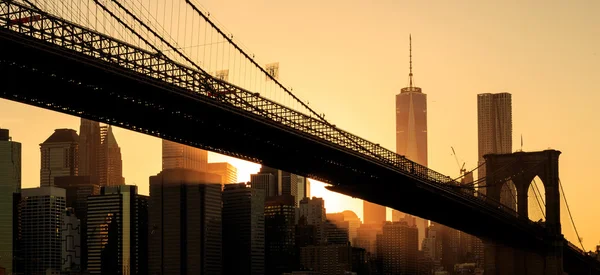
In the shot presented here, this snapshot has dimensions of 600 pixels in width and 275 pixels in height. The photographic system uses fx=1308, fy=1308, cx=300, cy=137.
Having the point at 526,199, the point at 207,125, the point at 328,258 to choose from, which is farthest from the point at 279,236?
the point at 207,125

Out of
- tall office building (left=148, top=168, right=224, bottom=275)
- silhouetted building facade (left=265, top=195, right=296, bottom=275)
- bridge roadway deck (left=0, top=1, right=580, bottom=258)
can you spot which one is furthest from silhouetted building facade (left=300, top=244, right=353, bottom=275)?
bridge roadway deck (left=0, top=1, right=580, bottom=258)

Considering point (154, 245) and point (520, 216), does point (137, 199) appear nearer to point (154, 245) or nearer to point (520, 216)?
point (154, 245)

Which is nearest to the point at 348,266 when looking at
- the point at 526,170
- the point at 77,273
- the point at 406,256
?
the point at 406,256

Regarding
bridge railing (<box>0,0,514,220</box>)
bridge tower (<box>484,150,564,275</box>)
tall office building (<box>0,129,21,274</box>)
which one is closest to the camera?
bridge railing (<box>0,0,514,220</box>)

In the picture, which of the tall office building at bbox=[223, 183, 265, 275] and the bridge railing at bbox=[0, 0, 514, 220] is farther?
the tall office building at bbox=[223, 183, 265, 275]

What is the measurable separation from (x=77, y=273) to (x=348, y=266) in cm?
3766

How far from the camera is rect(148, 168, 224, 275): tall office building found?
150 meters

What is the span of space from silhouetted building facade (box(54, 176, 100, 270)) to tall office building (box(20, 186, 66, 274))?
3518 millimetres

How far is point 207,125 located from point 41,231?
94140mm

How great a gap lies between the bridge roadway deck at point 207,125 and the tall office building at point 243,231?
64.3 metres

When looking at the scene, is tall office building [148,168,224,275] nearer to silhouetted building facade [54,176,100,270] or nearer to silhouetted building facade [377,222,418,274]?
silhouetted building facade [54,176,100,270]

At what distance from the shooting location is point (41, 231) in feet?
506

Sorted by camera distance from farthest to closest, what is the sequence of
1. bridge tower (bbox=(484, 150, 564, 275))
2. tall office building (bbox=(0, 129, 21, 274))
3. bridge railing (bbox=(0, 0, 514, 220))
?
tall office building (bbox=(0, 129, 21, 274)) → bridge tower (bbox=(484, 150, 564, 275)) → bridge railing (bbox=(0, 0, 514, 220))

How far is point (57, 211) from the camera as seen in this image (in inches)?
6220
